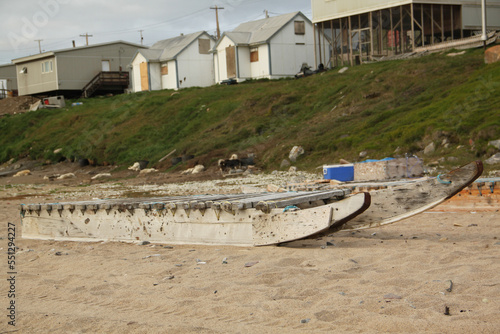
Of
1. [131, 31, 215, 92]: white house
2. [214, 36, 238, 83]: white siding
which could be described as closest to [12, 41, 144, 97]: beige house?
[131, 31, 215, 92]: white house

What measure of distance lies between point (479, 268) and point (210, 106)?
2798cm

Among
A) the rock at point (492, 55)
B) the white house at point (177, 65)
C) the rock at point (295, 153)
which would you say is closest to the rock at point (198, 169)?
the rock at point (295, 153)

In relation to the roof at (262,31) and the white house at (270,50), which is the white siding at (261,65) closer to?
the white house at (270,50)

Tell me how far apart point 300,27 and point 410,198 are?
35.4m

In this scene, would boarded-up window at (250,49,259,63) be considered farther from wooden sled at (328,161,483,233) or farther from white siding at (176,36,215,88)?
wooden sled at (328,161,483,233)

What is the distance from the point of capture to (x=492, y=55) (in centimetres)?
2284

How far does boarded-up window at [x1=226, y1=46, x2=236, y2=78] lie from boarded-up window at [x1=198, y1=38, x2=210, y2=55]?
15.5 feet

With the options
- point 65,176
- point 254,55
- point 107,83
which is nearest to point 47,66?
point 107,83

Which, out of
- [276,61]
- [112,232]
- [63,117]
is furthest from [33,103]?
[112,232]

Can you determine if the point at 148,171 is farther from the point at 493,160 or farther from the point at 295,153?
the point at 493,160

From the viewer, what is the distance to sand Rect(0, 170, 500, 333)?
461cm

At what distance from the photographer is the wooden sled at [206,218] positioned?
24.2ft

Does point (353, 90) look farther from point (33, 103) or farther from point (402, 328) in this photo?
point (33, 103)

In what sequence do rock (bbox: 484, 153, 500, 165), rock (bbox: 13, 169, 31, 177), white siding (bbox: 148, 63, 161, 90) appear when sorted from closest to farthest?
rock (bbox: 484, 153, 500, 165) → rock (bbox: 13, 169, 31, 177) → white siding (bbox: 148, 63, 161, 90)
